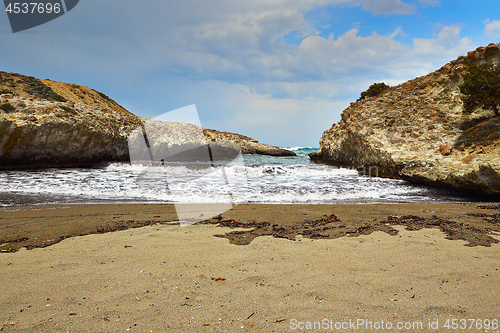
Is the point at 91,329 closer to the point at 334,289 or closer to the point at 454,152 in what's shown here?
the point at 334,289

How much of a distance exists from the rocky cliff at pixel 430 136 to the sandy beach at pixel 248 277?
5211mm

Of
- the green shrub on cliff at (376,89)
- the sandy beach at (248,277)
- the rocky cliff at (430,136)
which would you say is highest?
the green shrub on cliff at (376,89)

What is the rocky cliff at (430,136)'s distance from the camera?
827cm

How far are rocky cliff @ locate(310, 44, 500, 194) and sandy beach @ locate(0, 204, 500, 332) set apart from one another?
5.21 metres

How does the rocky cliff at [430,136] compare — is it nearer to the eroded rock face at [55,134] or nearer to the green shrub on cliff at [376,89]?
the green shrub on cliff at [376,89]

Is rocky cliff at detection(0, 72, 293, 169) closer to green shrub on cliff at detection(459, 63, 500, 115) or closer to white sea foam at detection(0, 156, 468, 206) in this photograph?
white sea foam at detection(0, 156, 468, 206)

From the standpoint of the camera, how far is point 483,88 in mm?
10453

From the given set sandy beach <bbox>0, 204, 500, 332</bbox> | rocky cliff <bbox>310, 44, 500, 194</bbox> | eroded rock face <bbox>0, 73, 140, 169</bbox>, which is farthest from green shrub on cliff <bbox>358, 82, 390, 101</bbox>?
eroded rock face <bbox>0, 73, 140, 169</bbox>

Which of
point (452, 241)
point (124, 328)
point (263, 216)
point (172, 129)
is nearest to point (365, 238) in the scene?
point (452, 241)

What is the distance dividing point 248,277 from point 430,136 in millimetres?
12817

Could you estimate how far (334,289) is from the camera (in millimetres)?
2182

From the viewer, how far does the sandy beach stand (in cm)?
180

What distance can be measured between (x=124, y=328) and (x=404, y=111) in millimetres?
16533

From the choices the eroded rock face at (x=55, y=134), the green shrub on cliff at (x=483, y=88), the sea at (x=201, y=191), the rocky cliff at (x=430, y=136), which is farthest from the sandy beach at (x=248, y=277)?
the eroded rock face at (x=55, y=134)
